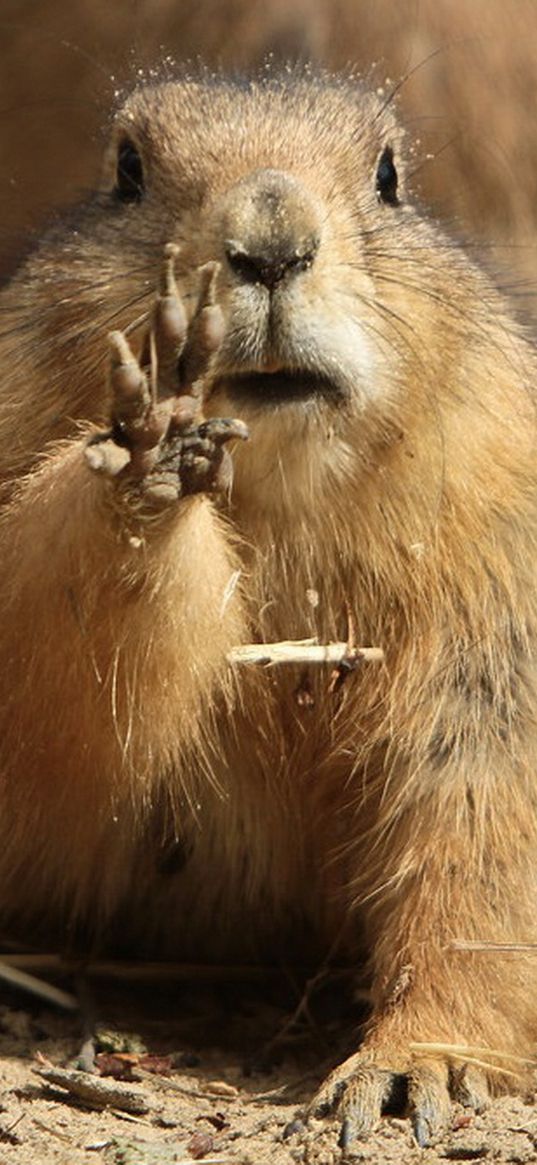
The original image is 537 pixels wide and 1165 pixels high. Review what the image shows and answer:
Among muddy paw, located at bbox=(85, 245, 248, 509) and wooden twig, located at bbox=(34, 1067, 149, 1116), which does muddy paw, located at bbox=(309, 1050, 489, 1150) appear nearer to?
wooden twig, located at bbox=(34, 1067, 149, 1116)

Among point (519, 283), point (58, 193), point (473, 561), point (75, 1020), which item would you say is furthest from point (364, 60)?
point (75, 1020)

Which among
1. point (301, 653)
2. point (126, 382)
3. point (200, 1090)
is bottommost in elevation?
point (200, 1090)

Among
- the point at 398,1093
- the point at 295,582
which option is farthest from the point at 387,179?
the point at 398,1093

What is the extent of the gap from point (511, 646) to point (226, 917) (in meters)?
1.19

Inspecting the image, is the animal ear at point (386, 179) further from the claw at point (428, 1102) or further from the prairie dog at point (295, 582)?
the claw at point (428, 1102)

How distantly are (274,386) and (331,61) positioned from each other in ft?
15.1

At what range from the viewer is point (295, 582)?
5160mm

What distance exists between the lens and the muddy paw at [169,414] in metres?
4.06

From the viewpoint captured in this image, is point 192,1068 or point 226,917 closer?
point 192,1068

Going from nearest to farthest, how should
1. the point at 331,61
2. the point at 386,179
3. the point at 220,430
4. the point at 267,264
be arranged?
1. the point at 220,430
2. the point at 267,264
3. the point at 386,179
4. the point at 331,61

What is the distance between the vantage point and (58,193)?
8.90 metres

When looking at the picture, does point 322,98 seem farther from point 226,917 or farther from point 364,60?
point 364,60

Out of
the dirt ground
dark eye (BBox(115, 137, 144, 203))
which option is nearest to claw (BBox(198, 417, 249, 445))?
dark eye (BBox(115, 137, 144, 203))

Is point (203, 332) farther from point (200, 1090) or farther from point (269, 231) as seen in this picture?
point (200, 1090)
